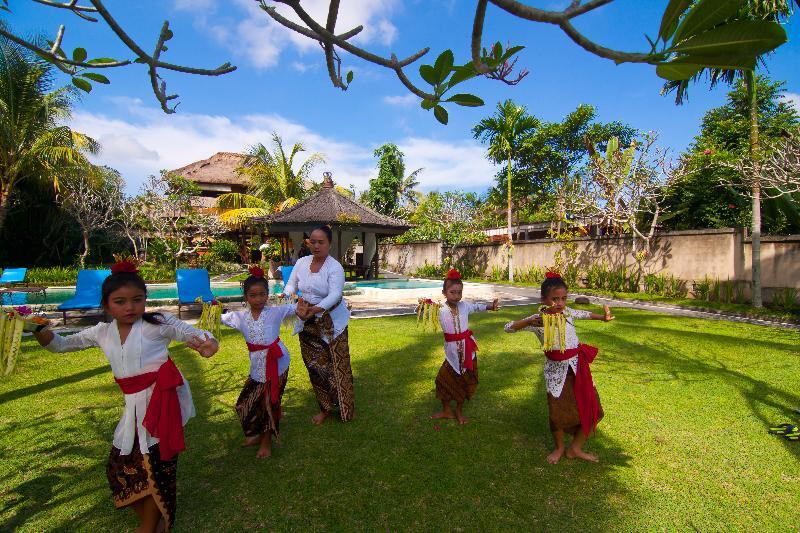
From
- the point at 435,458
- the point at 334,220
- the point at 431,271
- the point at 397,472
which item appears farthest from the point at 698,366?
the point at 431,271

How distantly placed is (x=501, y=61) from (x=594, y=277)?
16.6m

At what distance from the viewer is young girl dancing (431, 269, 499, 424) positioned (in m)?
3.93

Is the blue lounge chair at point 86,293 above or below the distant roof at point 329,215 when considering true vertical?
below

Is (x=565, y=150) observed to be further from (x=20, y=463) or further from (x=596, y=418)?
(x=20, y=463)

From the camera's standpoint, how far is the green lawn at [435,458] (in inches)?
100.0

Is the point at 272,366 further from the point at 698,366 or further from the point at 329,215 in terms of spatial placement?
the point at 329,215

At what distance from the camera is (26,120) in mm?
13617

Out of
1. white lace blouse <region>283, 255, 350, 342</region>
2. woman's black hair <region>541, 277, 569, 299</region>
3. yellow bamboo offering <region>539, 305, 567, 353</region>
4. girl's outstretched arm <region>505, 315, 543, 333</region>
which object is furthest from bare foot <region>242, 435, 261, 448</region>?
woman's black hair <region>541, 277, 569, 299</region>

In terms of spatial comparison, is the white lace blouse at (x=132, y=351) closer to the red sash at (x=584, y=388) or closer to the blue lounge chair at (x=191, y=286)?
the red sash at (x=584, y=388)

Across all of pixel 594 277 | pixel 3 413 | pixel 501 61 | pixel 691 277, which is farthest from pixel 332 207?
pixel 501 61

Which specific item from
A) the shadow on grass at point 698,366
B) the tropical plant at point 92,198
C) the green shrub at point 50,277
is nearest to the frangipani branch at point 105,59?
the shadow on grass at point 698,366

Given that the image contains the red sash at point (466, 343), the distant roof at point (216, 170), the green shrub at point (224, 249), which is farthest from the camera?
the distant roof at point (216, 170)

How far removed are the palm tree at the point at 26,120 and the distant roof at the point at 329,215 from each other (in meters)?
8.08

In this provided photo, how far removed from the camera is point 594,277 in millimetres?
16344
